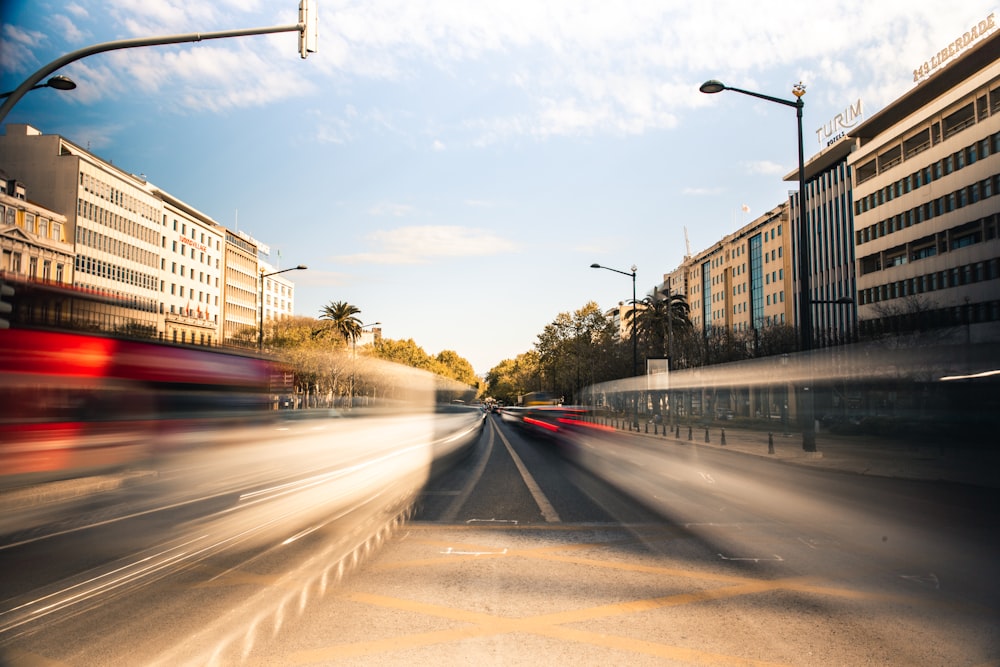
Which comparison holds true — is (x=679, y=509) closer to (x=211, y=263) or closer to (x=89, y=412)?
(x=89, y=412)

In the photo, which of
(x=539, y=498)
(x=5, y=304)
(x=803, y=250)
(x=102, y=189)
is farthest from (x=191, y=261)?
(x=539, y=498)

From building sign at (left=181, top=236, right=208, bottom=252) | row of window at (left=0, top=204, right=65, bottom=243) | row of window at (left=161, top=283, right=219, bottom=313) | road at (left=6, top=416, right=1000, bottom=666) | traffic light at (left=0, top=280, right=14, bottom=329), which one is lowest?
road at (left=6, top=416, right=1000, bottom=666)

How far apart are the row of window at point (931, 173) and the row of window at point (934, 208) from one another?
158cm

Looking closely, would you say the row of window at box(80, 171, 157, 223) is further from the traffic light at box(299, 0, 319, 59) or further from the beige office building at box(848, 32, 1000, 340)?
the beige office building at box(848, 32, 1000, 340)

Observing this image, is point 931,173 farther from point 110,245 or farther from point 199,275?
point 199,275

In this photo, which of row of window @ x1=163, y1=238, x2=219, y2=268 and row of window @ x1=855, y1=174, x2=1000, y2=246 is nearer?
row of window @ x1=855, y1=174, x2=1000, y2=246

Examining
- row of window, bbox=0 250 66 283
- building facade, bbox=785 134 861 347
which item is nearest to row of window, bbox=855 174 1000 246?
building facade, bbox=785 134 861 347

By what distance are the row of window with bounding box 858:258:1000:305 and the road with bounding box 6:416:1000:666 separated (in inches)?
1691

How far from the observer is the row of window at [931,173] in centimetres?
4447

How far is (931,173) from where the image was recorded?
1994 inches

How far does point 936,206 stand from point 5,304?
57.0m

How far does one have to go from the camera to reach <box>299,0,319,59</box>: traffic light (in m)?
10.4

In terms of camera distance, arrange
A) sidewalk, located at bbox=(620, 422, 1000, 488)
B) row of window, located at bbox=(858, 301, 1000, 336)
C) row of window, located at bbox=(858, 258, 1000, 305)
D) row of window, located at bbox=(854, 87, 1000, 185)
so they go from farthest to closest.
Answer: row of window, located at bbox=(858, 258, 1000, 305)
row of window, located at bbox=(854, 87, 1000, 185)
row of window, located at bbox=(858, 301, 1000, 336)
sidewalk, located at bbox=(620, 422, 1000, 488)

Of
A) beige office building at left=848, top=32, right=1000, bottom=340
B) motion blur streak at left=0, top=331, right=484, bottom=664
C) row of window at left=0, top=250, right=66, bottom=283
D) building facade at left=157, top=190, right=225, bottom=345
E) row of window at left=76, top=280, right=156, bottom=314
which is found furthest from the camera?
building facade at left=157, top=190, right=225, bottom=345
